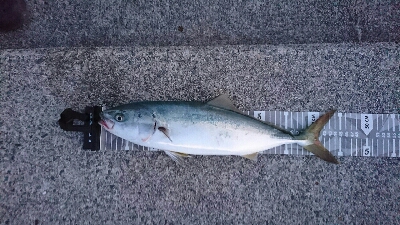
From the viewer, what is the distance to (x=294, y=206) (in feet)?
9.88

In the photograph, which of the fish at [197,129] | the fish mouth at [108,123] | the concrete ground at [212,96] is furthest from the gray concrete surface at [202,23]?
the fish mouth at [108,123]

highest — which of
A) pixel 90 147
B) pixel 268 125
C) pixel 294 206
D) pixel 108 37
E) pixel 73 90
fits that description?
pixel 108 37

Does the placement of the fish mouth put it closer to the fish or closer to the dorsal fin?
the fish

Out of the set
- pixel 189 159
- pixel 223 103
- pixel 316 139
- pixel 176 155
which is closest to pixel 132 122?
pixel 176 155

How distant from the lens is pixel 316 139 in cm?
295

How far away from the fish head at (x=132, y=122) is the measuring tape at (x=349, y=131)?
15.6 inches

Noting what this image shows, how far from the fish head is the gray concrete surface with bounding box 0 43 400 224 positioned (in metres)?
0.43

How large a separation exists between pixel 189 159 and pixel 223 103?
62cm

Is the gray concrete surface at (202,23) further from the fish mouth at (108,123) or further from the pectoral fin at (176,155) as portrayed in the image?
the pectoral fin at (176,155)

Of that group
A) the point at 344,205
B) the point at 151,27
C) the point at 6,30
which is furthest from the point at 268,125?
the point at 6,30

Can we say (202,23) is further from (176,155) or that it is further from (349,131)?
(349,131)

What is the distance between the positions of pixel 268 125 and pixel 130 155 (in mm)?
1300

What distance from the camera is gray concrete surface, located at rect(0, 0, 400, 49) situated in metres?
3.35

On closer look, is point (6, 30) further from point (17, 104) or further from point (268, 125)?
point (268, 125)
